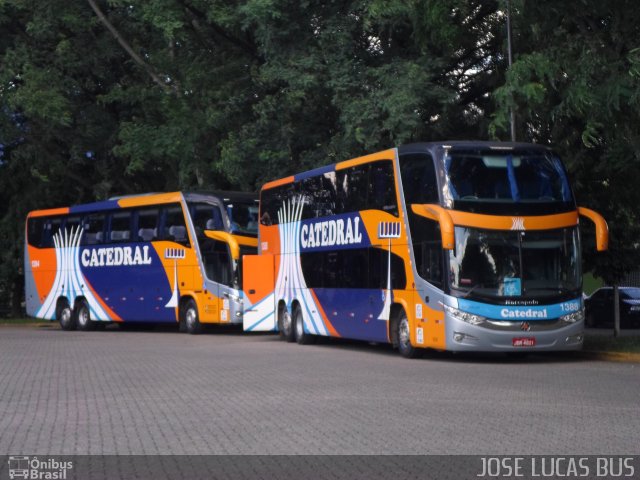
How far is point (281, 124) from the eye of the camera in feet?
121

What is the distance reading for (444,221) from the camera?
2339 cm

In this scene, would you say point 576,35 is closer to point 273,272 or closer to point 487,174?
point 487,174

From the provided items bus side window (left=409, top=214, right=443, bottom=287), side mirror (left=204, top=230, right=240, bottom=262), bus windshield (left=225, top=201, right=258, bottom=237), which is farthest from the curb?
bus windshield (left=225, top=201, right=258, bottom=237)

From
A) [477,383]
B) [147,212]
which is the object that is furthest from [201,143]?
[477,383]

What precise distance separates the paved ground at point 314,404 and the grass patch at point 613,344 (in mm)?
838

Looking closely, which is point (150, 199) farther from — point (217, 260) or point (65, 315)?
point (65, 315)

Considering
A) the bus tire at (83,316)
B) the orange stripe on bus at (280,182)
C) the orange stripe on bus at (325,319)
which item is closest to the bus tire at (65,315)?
the bus tire at (83,316)

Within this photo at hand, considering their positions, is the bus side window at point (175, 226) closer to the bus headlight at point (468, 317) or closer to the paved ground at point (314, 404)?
the paved ground at point (314, 404)

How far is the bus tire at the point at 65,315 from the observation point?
4516 cm

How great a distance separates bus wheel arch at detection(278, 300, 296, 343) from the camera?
3288cm

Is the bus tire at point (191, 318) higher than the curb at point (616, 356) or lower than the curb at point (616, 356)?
higher

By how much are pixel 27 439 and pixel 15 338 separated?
25.9m

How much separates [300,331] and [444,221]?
9.59m

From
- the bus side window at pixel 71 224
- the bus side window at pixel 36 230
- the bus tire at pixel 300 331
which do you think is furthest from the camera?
the bus side window at pixel 36 230
